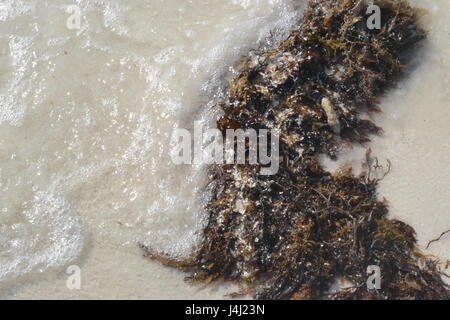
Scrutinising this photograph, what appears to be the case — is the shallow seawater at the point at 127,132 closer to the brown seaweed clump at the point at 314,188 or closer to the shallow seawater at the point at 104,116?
the shallow seawater at the point at 104,116

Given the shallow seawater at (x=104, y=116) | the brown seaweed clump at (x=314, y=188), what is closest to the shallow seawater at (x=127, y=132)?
the shallow seawater at (x=104, y=116)

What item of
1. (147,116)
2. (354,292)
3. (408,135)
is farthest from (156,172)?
(408,135)

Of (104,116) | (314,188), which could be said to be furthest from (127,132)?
(314,188)

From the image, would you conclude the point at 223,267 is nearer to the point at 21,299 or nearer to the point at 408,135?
the point at 21,299

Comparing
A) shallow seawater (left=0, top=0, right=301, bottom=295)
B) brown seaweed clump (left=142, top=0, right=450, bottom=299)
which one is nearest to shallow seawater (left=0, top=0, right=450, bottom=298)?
shallow seawater (left=0, top=0, right=301, bottom=295)

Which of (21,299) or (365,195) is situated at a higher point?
(365,195)
